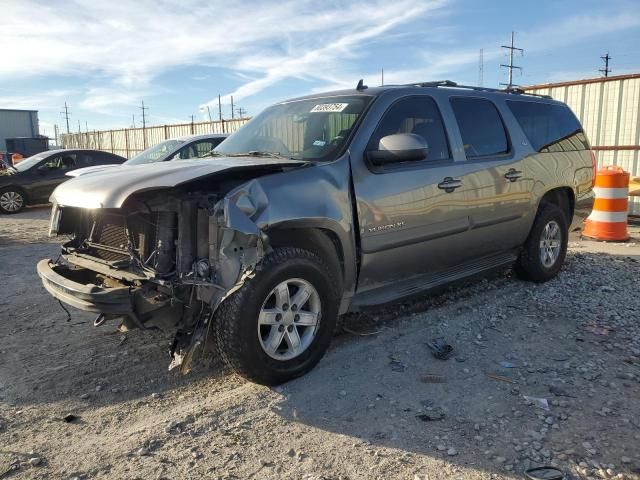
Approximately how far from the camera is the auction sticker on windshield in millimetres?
4215

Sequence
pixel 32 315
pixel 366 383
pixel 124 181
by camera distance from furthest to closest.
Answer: pixel 32 315, pixel 366 383, pixel 124 181

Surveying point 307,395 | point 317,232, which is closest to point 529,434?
point 307,395

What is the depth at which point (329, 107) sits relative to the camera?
14.1 ft

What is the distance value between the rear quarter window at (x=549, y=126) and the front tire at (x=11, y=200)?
11649mm

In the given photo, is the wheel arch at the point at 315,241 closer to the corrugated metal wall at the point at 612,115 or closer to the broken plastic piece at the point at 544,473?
the broken plastic piece at the point at 544,473

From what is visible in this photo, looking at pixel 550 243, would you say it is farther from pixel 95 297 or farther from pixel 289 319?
pixel 95 297

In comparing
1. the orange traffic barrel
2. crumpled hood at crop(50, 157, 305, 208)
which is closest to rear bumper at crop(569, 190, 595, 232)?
the orange traffic barrel

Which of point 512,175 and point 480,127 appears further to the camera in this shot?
point 512,175

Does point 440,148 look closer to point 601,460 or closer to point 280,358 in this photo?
point 280,358

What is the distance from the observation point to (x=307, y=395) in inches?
132

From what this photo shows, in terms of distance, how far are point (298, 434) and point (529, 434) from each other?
123 centimetres

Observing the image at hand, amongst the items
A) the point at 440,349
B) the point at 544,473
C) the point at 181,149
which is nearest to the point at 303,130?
the point at 440,349

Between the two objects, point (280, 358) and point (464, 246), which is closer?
point (280, 358)

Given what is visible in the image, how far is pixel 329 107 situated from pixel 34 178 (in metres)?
11.1
